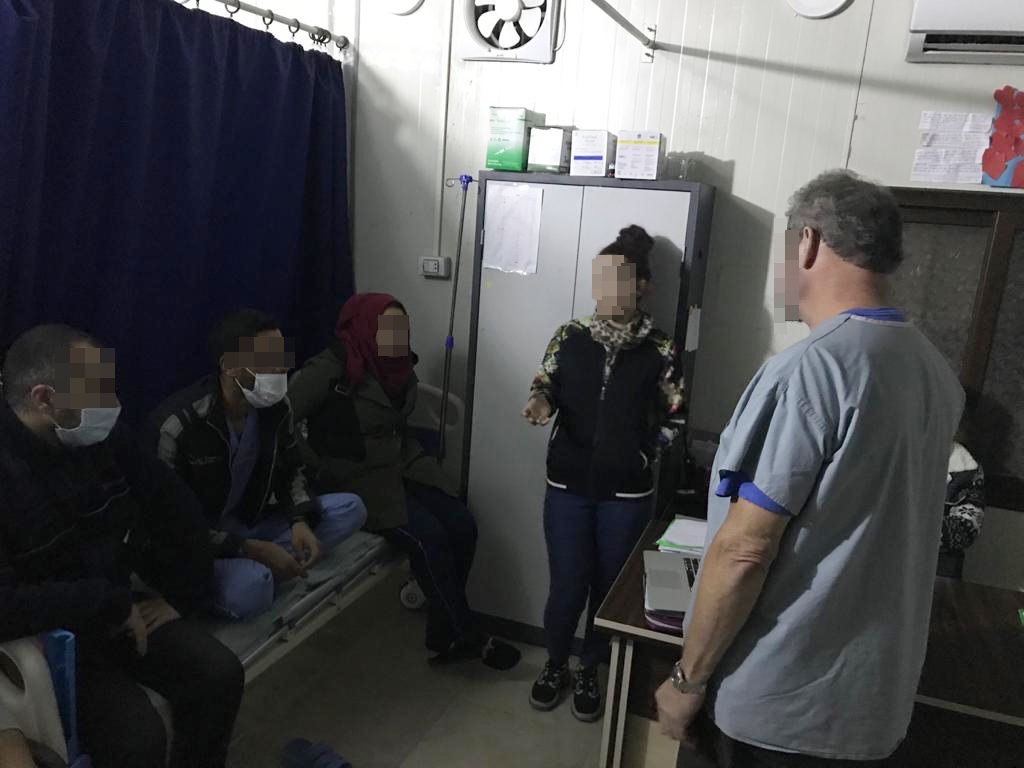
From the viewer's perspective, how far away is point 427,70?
3070mm

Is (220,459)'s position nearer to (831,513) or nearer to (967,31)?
(831,513)

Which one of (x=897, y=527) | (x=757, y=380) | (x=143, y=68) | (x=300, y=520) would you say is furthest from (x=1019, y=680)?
(x=143, y=68)

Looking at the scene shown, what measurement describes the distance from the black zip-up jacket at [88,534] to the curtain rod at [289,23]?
141cm

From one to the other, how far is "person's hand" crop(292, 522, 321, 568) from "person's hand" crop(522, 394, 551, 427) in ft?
2.35

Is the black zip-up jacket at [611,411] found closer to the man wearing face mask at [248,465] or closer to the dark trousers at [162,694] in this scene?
the man wearing face mask at [248,465]

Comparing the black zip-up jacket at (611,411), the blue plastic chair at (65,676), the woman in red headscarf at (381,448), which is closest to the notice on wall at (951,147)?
the black zip-up jacket at (611,411)

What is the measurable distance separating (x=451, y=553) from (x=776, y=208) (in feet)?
→ 5.25

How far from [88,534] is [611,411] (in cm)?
138

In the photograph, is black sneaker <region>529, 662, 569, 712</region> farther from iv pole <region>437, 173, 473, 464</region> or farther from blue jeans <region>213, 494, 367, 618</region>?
iv pole <region>437, 173, 473, 464</region>

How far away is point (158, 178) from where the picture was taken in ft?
7.43

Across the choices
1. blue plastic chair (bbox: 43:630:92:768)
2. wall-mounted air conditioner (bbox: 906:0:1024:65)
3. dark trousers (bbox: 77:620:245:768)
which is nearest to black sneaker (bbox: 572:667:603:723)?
dark trousers (bbox: 77:620:245:768)

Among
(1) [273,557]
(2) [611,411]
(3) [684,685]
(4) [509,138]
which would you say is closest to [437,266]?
(4) [509,138]

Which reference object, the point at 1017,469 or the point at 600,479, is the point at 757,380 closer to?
the point at 600,479

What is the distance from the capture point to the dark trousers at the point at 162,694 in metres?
1.59
